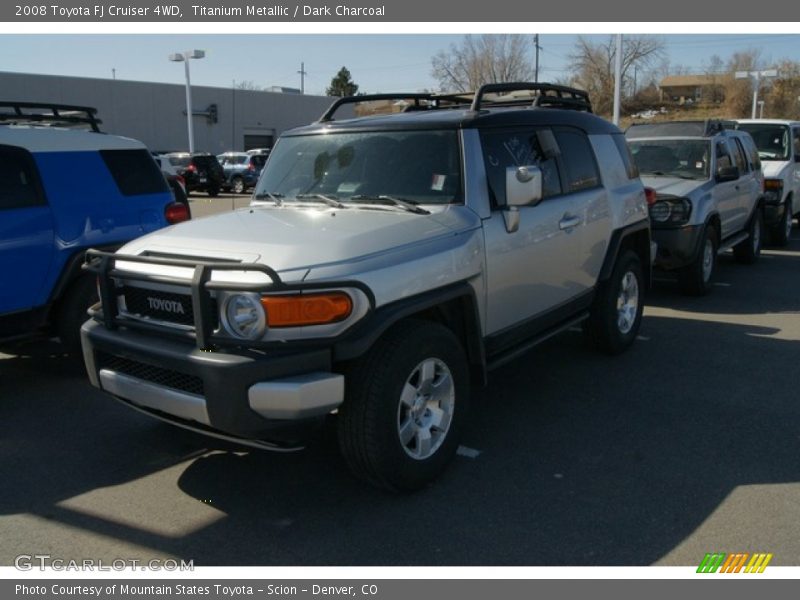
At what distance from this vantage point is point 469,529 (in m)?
3.65

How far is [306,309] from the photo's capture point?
11.4 feet

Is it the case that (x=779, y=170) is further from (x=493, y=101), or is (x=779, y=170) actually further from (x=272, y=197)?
(x=272, y=197)

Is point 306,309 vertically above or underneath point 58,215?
underneath

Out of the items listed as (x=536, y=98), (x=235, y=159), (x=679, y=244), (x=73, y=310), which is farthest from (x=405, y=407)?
(x=235, y=159)

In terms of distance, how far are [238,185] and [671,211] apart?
24.5 metres

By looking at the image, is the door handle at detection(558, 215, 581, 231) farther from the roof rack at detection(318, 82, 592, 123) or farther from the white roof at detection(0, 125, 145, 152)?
the white roof at detection(0, 125, 145, 152)

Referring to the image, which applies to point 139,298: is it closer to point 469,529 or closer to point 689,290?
point 469,529

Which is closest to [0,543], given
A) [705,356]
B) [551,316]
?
[551,316]

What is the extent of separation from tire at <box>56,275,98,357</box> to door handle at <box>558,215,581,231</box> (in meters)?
3.73

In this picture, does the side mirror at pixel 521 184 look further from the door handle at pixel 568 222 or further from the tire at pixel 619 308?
the tire at pixel 619 308

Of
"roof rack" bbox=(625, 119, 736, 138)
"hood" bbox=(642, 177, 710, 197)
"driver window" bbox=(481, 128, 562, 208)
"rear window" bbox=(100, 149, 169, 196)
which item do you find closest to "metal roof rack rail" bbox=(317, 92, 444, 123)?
"driver window" bbox=(481, 128, 562, 208)

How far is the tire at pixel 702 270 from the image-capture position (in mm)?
8781

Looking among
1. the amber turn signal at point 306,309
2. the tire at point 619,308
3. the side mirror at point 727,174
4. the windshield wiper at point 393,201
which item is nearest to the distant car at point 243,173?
the side mirror at point 727,174

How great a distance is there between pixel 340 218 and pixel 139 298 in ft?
3.95
